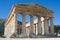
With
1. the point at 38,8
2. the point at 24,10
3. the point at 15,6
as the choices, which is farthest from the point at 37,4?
the point at 15,6

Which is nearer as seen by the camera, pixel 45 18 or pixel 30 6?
pixel 30 6

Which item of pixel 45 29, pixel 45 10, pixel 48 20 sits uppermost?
pixel 45 10

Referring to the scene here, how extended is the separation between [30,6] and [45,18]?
7.76 metres

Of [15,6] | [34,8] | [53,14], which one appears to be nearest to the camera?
[15,6]

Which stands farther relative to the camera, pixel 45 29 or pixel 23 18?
pixel 45 29

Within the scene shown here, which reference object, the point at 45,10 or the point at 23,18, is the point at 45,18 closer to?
the point at 45,10

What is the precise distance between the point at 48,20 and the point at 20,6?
1414 cm

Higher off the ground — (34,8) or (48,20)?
(34,8)

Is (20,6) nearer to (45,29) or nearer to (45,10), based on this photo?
(45,10)

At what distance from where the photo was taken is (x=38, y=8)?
154ft

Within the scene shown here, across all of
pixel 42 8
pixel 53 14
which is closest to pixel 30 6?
pixel 42 8

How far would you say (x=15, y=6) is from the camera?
1686 inches

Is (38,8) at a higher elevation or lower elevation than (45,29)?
higher

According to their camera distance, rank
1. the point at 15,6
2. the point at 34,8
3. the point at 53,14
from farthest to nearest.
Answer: the point at 53,14, the point at 34,8, the point at 15,6
